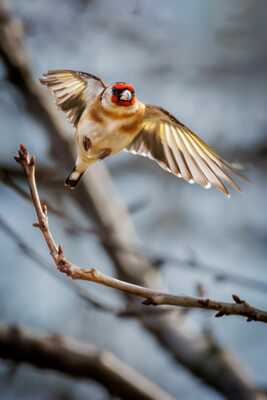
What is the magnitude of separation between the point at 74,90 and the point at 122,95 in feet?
0.67

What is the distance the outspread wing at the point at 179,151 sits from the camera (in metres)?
1.53

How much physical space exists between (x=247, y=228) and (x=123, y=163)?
3.68 feet

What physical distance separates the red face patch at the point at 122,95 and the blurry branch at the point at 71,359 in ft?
4.60

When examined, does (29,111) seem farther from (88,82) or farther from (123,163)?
(88,82)

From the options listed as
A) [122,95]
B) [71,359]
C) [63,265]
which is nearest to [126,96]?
[122,95]

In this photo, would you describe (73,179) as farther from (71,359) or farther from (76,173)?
(71,359)

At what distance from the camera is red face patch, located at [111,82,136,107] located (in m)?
1.56

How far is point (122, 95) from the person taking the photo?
1563 mm

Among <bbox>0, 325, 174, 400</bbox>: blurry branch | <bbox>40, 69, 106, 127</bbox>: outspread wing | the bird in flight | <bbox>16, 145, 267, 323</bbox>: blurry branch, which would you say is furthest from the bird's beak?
<bbox>0, 325, 174, 400</bbox>: blurry branch

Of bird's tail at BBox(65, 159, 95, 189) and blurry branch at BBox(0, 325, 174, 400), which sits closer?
bird's tail at BBox(65, 159, 95, 189)

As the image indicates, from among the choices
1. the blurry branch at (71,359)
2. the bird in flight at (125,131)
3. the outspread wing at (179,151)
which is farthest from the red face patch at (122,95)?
the blurry branch at (71,359)

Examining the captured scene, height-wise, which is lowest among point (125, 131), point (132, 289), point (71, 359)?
point (71, 359)

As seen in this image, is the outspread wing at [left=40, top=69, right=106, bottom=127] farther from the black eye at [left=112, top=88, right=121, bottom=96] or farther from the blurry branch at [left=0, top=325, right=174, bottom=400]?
the blurry branch at [left=0, top=325, right=174, bottom=400]

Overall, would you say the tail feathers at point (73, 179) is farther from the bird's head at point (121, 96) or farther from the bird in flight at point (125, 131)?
the bird's head at point (121, 96)
